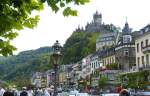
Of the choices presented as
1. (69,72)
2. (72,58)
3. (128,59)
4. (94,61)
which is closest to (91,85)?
(94,61)

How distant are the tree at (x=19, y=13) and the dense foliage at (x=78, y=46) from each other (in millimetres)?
149905

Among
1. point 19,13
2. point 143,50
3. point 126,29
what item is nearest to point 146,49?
point 143,50

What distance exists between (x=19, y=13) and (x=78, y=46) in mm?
165367

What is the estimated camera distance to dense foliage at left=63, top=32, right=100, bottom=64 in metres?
161

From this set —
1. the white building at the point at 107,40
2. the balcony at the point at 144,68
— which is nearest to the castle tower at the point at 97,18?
the white building at the point at 107,40

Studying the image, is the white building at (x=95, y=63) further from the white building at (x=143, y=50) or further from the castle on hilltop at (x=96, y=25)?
the castle on hilltop at (x=96, y=25)

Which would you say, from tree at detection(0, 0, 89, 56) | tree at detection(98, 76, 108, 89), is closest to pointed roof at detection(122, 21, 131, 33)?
tree at detection(98, 76, 108, 89)

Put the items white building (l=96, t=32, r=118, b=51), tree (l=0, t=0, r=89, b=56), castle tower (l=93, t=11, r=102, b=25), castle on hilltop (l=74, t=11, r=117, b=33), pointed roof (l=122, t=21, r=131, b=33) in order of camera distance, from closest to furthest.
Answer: tree (l=0, t=0, r=89, b=56), pointed roof (l=122, t=21, r=131, b=33), white building (l=96, t=32, r=118, b=51), castle on hilltop (l=74, t=11, r=117, b=33), castle tower (l=93, t=11, r=102, b=25)

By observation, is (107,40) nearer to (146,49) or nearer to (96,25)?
(146,49)

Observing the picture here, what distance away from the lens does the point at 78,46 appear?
171m

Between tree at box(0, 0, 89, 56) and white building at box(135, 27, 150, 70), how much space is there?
68679mm

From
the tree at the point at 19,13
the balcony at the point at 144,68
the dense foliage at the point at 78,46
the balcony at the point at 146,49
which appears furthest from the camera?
the dense foliage at the point at 78,46

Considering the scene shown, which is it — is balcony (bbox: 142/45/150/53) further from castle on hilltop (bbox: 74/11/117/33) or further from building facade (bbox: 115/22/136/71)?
castle on hilltop (bbox: 74/11/117/33)

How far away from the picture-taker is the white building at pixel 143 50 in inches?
2940
